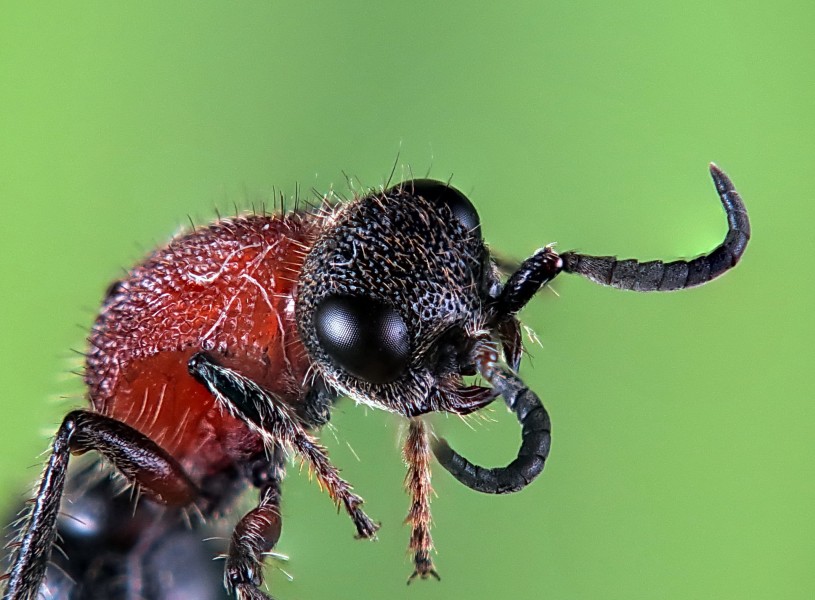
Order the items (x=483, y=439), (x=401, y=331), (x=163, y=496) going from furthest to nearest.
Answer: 1. (x=163, y=496)
2. (x=483, y=439)
3. (x=401, y=331)

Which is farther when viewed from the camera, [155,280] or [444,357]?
[155,280]

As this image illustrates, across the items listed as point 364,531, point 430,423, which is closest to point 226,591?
point 364,531

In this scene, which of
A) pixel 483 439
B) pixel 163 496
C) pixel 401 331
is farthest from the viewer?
pixel 163 496

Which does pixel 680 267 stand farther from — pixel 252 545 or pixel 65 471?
pixel 65 471

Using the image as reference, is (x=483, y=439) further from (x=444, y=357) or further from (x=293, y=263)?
(x=293, y=263)

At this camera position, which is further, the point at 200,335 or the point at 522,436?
the point at 200,335

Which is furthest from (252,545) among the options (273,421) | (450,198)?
(450,198)
